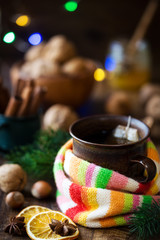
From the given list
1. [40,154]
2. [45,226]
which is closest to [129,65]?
[40,154]

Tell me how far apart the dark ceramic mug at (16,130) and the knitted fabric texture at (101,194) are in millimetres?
326

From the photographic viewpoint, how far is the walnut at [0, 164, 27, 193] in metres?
0.79

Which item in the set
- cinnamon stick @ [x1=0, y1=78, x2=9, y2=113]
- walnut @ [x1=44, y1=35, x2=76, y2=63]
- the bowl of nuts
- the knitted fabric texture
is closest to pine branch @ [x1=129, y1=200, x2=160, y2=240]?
the knitted fabric texture

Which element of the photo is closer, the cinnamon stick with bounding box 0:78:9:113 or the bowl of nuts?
the cinnamon stick with bounding box 0:78:9:113

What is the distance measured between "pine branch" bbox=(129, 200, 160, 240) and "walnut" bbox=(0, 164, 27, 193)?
0.28m

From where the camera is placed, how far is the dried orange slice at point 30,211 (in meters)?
0.70

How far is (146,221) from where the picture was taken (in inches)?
25.5

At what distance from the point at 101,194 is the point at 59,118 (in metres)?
0.48

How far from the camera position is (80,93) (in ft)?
4.24

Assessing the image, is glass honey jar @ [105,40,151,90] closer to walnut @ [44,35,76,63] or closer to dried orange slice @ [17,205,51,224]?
walnut @ [44,35,76,63]

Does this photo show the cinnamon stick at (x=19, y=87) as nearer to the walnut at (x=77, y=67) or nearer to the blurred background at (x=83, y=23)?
the walnut at (x=77, y=67)

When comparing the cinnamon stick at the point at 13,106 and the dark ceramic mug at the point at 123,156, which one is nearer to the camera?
the dark ceramic mug at the point at 123,156

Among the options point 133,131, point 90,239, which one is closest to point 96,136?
point 133,131

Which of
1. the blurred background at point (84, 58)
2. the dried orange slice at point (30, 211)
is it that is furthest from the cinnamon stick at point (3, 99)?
the dried orange slice at point (30, 211)
